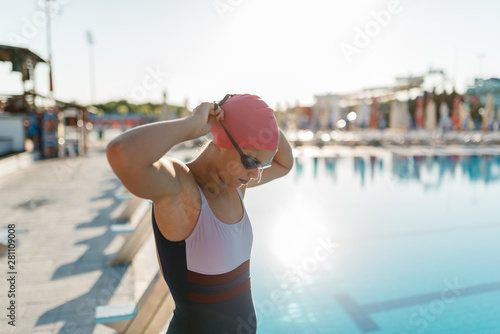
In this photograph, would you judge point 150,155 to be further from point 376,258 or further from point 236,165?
point 376,258

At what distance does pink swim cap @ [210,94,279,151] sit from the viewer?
1186mm

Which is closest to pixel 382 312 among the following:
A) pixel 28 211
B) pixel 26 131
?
pixel 28 211

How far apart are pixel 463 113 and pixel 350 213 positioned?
19.5 m

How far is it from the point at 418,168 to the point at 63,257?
11.6m

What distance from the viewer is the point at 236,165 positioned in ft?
4.11

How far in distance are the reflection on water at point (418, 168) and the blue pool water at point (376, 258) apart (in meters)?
1.02

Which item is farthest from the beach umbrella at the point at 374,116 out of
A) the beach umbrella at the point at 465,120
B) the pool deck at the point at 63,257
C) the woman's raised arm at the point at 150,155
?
the woman's raised arm at the point at 150,155

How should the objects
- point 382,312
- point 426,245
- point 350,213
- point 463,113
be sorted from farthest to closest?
point 463,113, point 350,213, point 426,245, point 382,312

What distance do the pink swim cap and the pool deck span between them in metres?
2.40

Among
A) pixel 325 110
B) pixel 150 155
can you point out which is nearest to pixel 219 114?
pixel 150 155

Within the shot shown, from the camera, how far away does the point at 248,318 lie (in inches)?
55.9

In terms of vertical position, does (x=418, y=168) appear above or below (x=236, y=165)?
below

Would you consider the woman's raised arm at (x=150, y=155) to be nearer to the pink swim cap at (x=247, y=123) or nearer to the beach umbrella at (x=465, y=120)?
the pink swim cap at (x=247, y=123)

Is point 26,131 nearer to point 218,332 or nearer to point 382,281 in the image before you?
point 382,281
